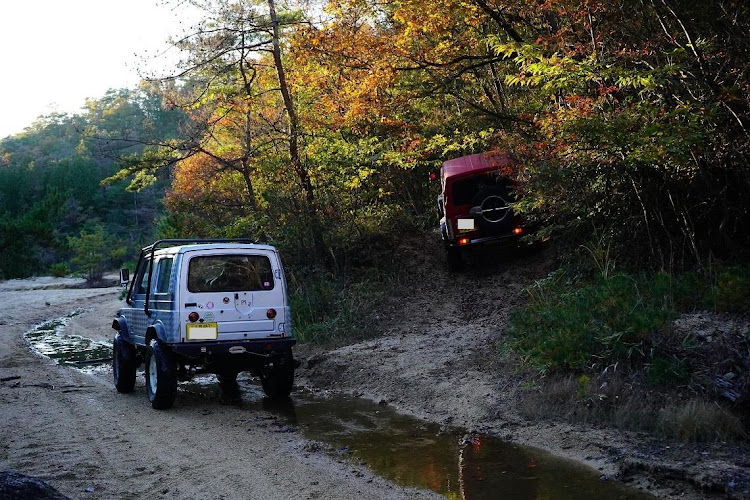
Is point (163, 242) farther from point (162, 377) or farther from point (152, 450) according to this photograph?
point (152, 450)

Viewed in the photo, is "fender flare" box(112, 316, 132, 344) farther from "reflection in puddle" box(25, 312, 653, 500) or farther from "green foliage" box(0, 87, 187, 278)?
"green foliage" box(0, 87, 187, 278)

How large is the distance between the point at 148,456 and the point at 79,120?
333ft

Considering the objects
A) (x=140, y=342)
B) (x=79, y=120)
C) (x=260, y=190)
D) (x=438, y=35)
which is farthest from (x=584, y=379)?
(x=79, y=120)

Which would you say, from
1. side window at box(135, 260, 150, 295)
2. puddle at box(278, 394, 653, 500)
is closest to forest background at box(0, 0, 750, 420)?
puddle at box(278, 394, 653, 500)

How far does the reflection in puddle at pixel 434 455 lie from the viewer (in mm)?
6062

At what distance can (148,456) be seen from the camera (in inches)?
291

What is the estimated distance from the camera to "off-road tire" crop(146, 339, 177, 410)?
31.2ft

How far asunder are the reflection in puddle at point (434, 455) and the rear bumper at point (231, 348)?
0.76 meters

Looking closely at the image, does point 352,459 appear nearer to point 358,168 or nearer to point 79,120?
point 358,168

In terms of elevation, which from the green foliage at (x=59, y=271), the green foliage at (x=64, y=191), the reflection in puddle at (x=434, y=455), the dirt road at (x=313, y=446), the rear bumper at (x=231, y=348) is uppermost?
the green foliage at (x=64, y=191)

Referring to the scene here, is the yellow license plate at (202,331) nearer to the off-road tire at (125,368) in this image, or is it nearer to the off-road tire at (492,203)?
the off-road tire at (125,368)

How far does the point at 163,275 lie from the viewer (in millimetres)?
10188

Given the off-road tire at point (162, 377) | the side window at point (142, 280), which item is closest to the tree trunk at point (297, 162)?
the side window at point (142, 280)

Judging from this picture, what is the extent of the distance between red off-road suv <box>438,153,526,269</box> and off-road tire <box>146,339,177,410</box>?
26.8 ft
